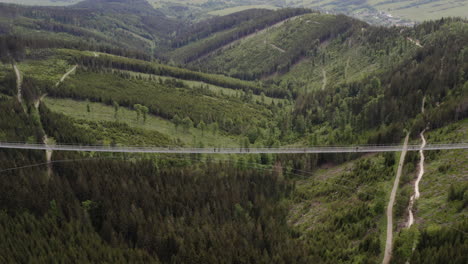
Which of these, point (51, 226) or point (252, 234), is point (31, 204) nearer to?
point (51, 226)

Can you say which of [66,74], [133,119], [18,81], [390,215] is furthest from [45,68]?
[390,215]

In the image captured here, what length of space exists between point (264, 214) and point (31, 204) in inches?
2157

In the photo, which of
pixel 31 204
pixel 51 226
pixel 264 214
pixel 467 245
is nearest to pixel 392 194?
pixel 467 245

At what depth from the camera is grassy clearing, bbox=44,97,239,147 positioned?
12988cm

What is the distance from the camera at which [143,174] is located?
87.5 m

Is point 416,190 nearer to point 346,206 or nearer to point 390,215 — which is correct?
point 390,215

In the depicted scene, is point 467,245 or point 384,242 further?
point 384,242

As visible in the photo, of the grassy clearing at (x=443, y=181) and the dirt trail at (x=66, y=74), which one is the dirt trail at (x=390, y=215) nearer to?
the grassy clearing at (x=443, y=181)

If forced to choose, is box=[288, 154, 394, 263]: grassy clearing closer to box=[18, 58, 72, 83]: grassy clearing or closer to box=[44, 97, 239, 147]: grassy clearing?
box=[44, 97, 239, 147]: grassy clearing

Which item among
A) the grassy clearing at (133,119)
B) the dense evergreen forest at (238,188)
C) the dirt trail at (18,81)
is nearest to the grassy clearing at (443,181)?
the dense evergreen forest at (238,188)

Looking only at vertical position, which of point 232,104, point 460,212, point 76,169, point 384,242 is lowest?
point 232,104

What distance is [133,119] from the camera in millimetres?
139625

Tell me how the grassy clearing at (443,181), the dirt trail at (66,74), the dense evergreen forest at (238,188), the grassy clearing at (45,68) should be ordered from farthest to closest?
the grassy clearing at (45,68), the dirt trail at (66,74), the dense evergreen forest at (238,188), the grassy clearing at (443,181)

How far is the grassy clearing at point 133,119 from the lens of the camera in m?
130
